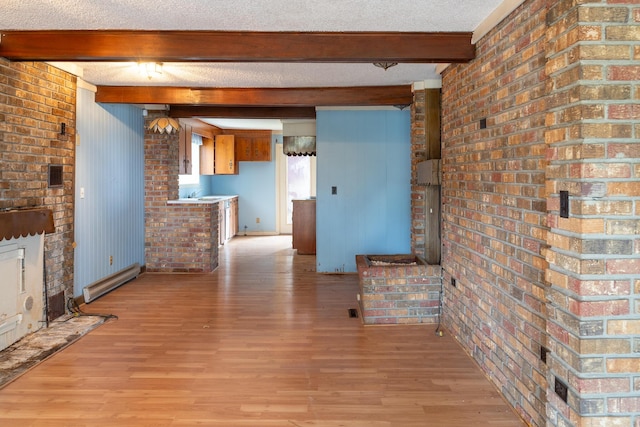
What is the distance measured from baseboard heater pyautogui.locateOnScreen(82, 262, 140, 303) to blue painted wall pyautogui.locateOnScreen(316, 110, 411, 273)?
247 cm

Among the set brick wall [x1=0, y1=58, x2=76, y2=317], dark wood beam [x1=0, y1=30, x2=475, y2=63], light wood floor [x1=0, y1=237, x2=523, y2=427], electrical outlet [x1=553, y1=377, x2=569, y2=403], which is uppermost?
dark wood beam [x1=0, y1=30, x2=475, y2=63]

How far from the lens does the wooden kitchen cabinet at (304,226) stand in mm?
7703

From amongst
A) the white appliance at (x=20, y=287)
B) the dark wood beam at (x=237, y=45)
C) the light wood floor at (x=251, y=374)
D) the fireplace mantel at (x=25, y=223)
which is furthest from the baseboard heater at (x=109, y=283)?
the dark wood beam at (x=237, y=45)

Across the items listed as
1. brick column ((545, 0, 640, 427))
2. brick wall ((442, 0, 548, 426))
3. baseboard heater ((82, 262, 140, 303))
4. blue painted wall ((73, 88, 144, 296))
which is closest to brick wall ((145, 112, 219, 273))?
blue painted wall ((73, 88, 144, 296))

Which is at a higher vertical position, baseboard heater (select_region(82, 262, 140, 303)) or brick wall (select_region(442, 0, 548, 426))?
brick wall (select_region(442, 0, 548, 426))

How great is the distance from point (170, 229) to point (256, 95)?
98.7 inches

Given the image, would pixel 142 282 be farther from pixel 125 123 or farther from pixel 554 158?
pixel 554 158

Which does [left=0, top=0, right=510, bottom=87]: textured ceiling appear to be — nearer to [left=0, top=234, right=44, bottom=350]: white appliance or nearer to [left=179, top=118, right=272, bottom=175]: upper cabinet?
[left=0, top=234, right=44, bottom=350]: white appliance

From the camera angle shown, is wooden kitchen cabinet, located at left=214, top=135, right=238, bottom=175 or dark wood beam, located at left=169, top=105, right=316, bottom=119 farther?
wooden kitchen cabinet, located at left=214, top=135, right=238, bottom=175

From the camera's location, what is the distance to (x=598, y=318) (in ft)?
5.76

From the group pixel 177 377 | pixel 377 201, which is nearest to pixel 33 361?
pixel 177 377

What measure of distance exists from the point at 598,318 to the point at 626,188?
1.72 ft

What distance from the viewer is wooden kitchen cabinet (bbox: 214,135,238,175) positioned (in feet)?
30.8

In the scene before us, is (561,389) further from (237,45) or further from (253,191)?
(253,191)
